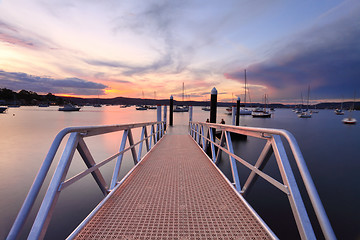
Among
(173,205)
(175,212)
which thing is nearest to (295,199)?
(175,212)

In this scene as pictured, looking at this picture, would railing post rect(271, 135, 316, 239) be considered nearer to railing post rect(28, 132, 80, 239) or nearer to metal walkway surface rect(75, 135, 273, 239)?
metal walkway surface rect(75, 135, 273, 239)

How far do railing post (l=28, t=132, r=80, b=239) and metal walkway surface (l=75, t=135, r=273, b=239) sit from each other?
1.45ft

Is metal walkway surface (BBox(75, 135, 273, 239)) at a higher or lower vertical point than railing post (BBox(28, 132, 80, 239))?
lower

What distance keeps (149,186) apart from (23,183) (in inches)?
326

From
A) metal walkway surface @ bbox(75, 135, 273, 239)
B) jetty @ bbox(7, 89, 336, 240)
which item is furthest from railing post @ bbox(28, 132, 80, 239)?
metal walkway surface @ bbox(75, 135, 273, 239)

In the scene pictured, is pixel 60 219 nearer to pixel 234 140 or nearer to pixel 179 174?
pixel 179 174

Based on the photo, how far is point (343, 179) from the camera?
858 cm

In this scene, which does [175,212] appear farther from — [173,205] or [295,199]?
[295,199]

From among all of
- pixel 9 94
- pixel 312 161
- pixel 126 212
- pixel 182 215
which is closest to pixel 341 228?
pixel 182 215

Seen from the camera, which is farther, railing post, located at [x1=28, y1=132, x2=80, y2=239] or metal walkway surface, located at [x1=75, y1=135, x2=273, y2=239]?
metal walkway surface, located at [x1=75, y1=135, x2=273, y2=239]

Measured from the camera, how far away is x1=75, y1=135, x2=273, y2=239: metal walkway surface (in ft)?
5.49

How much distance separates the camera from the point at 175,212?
204cm

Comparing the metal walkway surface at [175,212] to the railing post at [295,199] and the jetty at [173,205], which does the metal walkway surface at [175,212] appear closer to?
the jetty at [173,205]

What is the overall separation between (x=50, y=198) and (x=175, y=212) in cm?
133
